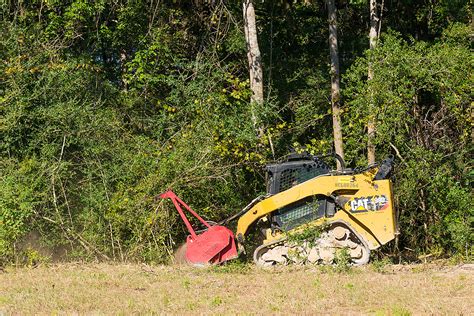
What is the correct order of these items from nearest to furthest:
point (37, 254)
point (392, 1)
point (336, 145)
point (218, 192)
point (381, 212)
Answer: point (381, 212) → point (37, 254) → point (218, 192) → point (336, 145) → point (392, 1)

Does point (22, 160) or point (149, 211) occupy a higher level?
point (22, 160)

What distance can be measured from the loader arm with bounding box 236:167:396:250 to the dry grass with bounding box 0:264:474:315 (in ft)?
2.18

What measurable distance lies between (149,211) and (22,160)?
124 inches

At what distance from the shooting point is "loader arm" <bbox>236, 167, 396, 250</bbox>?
12.4m

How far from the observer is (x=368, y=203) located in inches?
492

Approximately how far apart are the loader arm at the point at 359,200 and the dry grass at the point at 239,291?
67cm

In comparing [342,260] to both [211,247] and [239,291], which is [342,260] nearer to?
[211,247]

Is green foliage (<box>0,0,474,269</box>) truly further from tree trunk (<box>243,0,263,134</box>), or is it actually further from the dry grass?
the dry grass

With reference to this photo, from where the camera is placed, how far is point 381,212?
1246 cm

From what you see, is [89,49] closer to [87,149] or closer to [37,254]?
[87,149]

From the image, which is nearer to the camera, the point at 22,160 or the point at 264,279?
the point at 264,279

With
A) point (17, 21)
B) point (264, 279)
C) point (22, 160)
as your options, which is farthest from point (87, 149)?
point (264, 279)

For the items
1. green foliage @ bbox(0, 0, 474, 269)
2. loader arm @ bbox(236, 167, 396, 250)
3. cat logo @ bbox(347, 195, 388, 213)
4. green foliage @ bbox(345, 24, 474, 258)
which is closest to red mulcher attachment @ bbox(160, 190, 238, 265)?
loader arm @ bbox(236, 167, 396, 250)

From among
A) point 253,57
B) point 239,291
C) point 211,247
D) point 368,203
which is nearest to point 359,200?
point 368,203
